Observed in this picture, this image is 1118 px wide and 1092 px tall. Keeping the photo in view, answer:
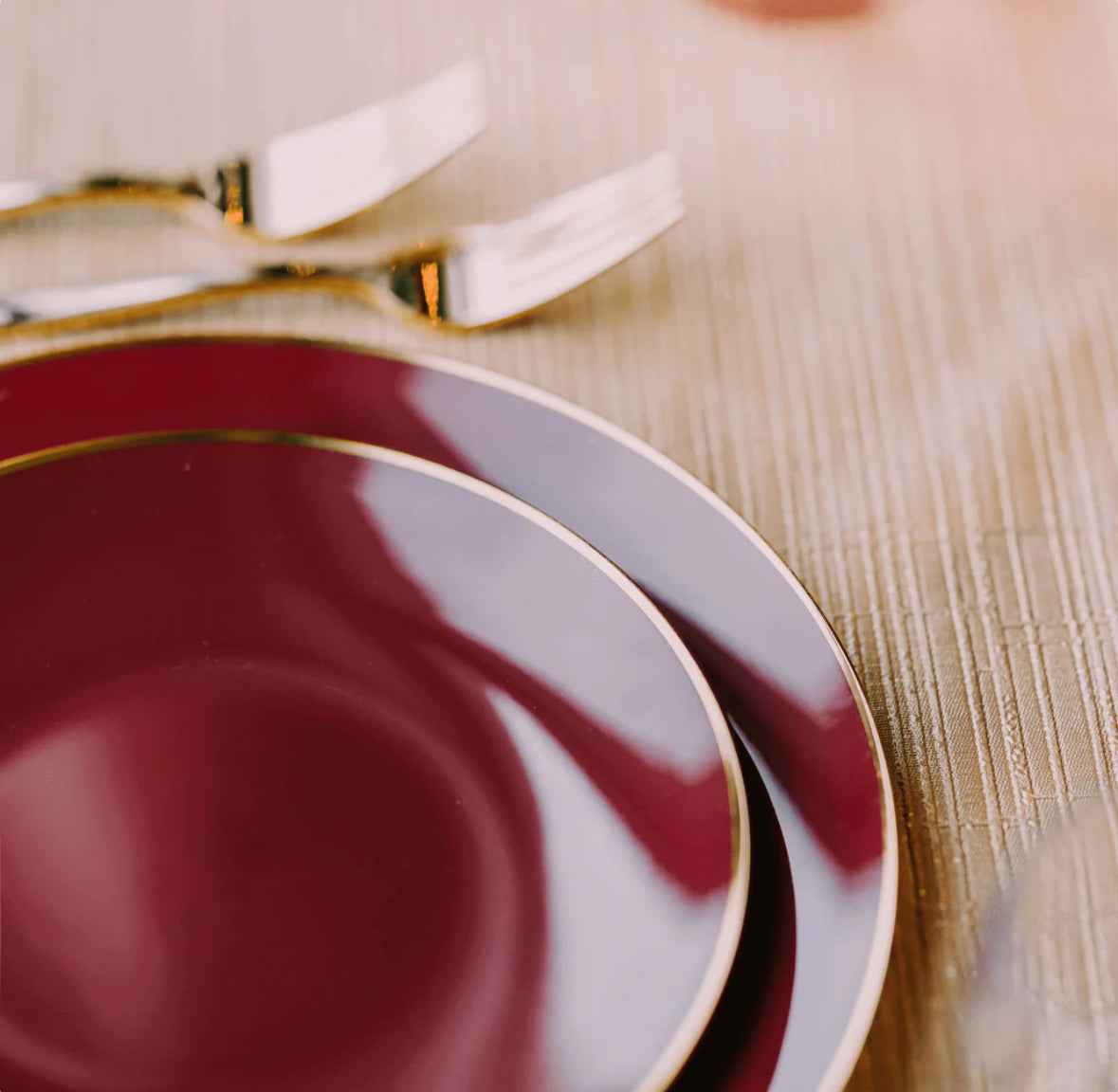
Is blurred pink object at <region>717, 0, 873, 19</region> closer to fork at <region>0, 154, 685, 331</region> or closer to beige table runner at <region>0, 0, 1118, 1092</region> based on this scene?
beige table runner at <region>0, 0, 1118, 1092</region>

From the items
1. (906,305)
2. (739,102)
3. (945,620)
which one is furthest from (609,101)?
(945,620)

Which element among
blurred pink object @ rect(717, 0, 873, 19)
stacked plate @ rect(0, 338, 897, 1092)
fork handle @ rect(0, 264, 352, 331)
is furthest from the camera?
blurred pink object @ rect(717, 0, 873, 19)

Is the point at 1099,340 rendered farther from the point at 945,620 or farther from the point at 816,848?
the point at 816,848

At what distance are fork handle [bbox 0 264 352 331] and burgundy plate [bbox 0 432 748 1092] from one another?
0.37 ft

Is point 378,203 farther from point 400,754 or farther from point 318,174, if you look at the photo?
point 400,754

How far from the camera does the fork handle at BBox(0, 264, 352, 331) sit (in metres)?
0.38

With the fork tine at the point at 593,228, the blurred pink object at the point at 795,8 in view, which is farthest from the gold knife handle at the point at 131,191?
the blurred pink object at the point at 795,8

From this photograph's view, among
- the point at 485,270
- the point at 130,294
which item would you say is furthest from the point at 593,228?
the point at 130,294

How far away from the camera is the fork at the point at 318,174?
42 centimetres

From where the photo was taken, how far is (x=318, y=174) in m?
0.43

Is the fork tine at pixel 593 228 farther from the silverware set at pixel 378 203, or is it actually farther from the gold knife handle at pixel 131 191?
the gold knife handle at pixel 131 191

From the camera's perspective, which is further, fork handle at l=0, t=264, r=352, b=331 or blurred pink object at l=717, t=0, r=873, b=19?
blurred pink object at l=717, t=0, r=873, b=19

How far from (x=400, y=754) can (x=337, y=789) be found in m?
0.02

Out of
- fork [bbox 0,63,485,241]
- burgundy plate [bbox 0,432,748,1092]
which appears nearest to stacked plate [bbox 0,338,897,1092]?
burgundy plate [bbox 0,432,748,1092]
